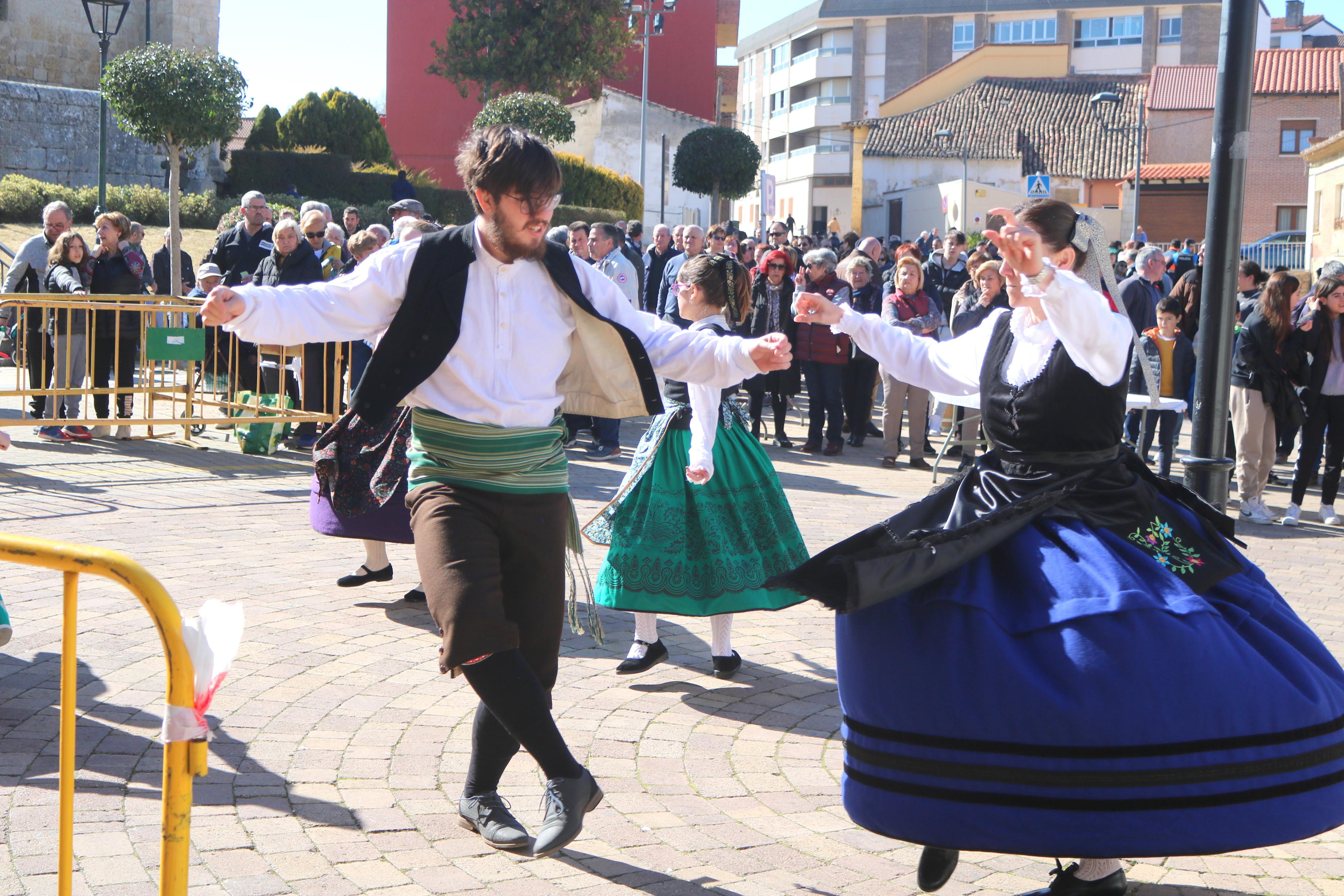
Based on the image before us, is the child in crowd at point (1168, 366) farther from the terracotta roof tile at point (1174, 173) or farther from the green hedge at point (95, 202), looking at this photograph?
the terracotta roof tile at point (1174, 173)

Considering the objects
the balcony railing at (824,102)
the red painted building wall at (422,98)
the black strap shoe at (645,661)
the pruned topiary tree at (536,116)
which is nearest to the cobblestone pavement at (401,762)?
the black strap shoe at (645,661)

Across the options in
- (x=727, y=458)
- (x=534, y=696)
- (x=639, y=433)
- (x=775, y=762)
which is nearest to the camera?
(x=534, y=696)

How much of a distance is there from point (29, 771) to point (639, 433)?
31.4ft

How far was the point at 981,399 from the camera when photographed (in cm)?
370

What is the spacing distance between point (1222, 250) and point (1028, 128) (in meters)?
56.3

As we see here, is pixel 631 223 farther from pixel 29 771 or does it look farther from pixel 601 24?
pixel 601 24

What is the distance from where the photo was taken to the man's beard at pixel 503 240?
11.6 feet

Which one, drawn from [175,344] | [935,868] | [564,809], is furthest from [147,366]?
[935,868]

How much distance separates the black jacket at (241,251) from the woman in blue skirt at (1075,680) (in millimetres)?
9676

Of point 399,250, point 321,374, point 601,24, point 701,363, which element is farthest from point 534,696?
point 601,24

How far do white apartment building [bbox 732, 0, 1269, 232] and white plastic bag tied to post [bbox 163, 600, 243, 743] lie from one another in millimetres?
65007

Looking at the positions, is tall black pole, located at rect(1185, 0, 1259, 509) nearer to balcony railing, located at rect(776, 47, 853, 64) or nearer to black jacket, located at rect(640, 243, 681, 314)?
black jacket, located at rect(640, 243, 681, 314)

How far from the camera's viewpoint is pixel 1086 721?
2859mm

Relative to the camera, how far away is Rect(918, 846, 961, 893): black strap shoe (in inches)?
133
